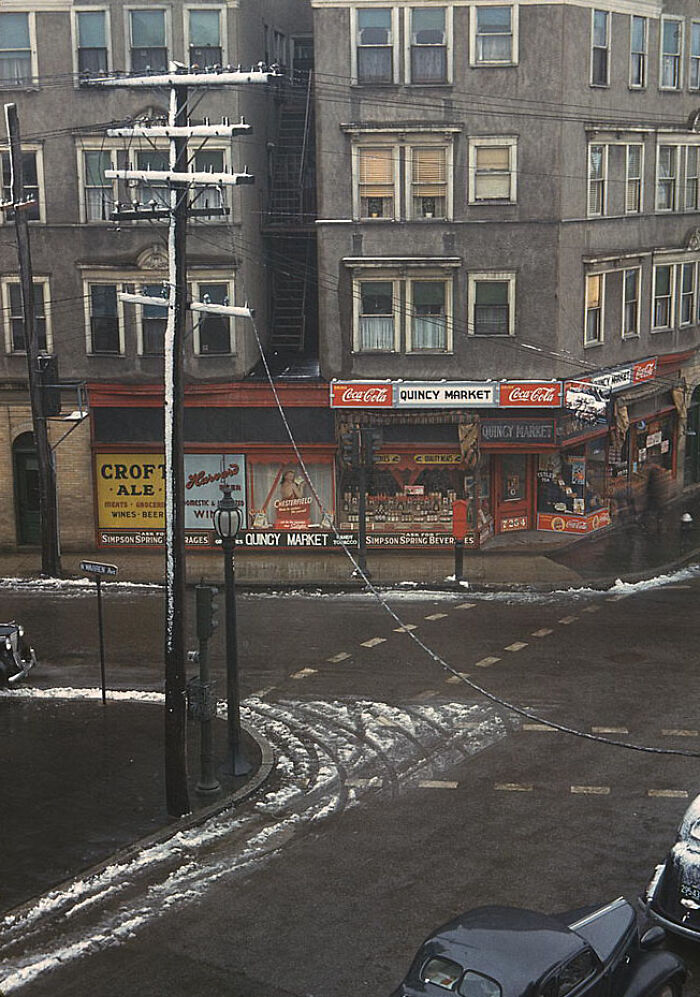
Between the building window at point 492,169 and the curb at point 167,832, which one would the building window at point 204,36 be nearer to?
the building window at point 492,169

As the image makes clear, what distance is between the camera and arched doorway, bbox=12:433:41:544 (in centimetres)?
3272

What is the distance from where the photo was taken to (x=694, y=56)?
35.2 metres

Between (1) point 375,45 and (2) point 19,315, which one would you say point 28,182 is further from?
(1) point 375,45

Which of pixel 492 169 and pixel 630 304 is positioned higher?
pixel 492 169

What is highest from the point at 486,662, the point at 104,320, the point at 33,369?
the point at 104,320

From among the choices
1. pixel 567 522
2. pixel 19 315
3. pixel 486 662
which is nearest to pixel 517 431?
pixel 567 522

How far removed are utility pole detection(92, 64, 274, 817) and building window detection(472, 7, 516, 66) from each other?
48.4 feet

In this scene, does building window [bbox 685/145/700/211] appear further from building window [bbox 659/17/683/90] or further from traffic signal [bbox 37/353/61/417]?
traffic signal [bbox 37/353/61/417]

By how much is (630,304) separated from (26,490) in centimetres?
1655

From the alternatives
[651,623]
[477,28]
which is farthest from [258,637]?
[477,28]

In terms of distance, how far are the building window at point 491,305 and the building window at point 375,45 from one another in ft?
17.1

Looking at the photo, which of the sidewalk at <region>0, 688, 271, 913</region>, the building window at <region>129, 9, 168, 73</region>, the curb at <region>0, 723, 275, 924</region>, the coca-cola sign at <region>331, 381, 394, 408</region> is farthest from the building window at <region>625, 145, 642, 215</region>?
the curb at <region>0, 723, 275, 924</region>

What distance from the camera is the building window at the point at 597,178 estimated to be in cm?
3188

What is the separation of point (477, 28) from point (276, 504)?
12.4 meters
